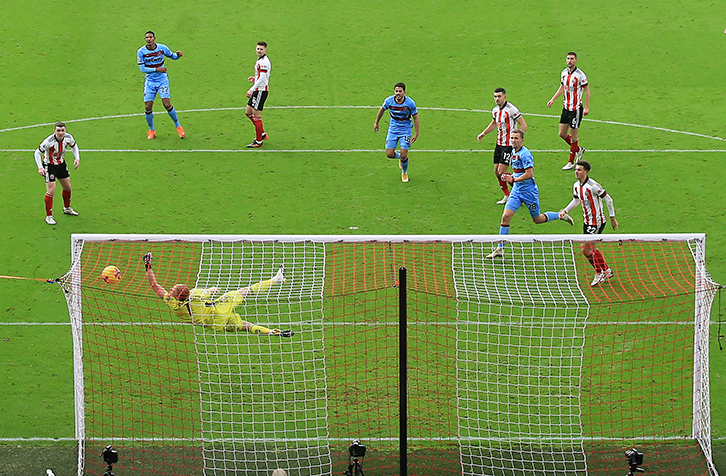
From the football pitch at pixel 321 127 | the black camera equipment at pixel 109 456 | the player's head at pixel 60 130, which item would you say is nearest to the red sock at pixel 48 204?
the football pitch at pixel 321 127

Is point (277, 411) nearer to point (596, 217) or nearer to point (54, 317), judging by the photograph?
point (54, 317)

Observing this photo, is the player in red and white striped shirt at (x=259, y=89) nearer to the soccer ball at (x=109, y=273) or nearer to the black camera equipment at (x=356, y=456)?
the soccer ball at (x=109, y=273)

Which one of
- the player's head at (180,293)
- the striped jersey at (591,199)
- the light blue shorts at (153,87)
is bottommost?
the player's head at (180,293)

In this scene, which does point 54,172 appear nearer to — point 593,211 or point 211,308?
point 211,308

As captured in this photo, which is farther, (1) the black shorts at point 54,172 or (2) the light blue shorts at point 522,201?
(1) the black shorts at point 54,172

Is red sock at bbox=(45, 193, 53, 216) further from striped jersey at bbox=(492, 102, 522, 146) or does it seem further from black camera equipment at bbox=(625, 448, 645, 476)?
black camera equipment at bbox=(625, 448, 645, 476)

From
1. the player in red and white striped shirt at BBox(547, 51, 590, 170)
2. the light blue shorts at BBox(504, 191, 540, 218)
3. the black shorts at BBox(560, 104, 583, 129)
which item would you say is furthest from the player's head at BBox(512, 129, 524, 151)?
the black shorts at BBox(560, 104, 583, 129)

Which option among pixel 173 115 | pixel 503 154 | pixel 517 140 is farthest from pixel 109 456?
pixel 173 115
